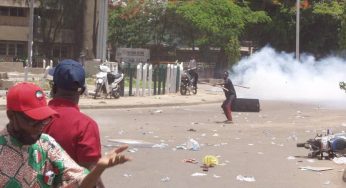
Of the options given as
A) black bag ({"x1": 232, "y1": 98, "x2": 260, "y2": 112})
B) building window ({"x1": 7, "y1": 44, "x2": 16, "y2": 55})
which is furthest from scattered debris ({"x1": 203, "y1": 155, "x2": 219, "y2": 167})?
building window ({"x1": 7, "y1": 44, "x2": 16, "y2": 55})

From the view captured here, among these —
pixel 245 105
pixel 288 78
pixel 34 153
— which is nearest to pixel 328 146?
pixel 34 153

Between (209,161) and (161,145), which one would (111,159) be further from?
(161,145)

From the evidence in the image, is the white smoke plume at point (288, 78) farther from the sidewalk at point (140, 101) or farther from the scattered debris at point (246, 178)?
the scattered debris at point (246, 178)

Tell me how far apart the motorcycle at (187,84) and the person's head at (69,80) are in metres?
27.1

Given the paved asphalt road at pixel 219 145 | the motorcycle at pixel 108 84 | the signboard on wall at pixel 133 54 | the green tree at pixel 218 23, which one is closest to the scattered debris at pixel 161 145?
the paved asphalt road at pixel 219 145

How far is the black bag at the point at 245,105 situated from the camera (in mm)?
22922

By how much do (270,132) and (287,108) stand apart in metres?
9.93

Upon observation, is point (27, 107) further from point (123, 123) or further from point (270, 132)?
point (123, 123)

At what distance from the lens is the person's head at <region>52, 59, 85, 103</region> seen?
3576 mm

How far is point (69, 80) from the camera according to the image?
359 centimetres

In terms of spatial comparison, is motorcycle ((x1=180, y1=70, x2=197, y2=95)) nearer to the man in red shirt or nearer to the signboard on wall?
the signboard on wall

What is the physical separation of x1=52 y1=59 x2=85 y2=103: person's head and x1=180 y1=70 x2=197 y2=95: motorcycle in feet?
89.0

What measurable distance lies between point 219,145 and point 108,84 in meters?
12.9

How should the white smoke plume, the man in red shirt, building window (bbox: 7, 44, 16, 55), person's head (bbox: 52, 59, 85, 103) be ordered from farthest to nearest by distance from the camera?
building window (bbox: 7, 44, 16, 55) < the white smoke plume < person's head (bbox: 52, 59, 85, 103) < the man in red shirt
